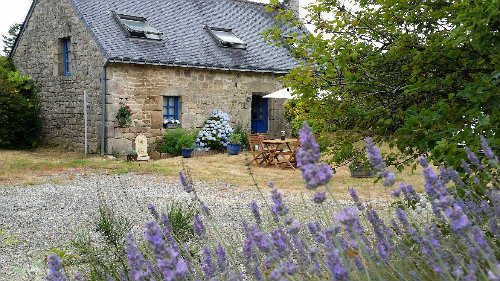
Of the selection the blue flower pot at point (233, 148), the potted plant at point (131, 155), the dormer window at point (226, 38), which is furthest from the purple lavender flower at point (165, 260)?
the dormer window at point (226, 38)

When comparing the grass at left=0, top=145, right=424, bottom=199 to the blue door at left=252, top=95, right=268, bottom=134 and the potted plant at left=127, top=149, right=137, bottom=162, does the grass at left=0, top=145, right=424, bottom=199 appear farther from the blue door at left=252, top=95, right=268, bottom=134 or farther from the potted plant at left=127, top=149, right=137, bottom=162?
the blue door at left=252, top=95, right=268, bottom=134

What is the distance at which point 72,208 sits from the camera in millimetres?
7680

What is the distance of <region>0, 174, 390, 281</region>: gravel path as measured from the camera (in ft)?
17.4

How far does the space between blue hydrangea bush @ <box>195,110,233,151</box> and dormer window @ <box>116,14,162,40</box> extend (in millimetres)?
A: 3106

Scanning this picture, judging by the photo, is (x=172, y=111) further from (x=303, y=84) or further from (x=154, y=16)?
(x=303, y=84)

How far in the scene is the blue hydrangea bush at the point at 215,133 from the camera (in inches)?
623

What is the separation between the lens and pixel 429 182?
1941 mm

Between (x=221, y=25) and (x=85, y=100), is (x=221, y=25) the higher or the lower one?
the higher one

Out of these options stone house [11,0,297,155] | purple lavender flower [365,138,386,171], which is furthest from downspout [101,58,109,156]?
purple lavender flower [365,138,386,171]

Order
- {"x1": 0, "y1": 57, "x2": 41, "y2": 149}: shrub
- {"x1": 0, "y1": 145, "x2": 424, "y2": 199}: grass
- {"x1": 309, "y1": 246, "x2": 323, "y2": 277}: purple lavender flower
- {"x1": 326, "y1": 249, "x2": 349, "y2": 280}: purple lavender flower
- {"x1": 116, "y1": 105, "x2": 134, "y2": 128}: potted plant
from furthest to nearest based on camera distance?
{"x1": 0, "y1": 57, "x2": 41, "y2": 149}: shrub
{"x1": 116, "y1": 105, "x2": 134, "y2": 128}: potted plant
{"x1": 0, "y1": 145, "x2": 424, "y2": 199}: grass
{"x1": 309, "y1": 246, "x2": 323, "y2": 277}: purple lavender flower
{"x1": 326, "y1": 249, "x2": 349, "y2": 280}: purple lavender flower

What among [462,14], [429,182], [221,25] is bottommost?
[429,182]

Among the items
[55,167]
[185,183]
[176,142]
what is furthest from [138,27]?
[185,183]

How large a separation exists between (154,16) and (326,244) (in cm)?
1597

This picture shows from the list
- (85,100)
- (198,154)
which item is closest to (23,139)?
(85,100)
